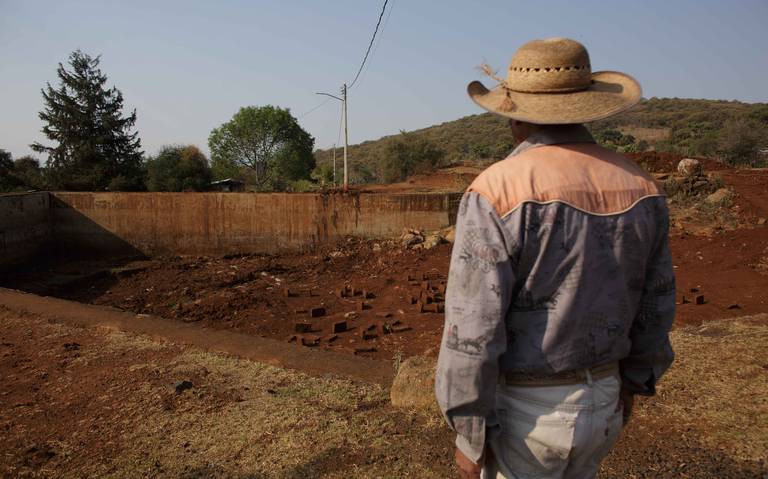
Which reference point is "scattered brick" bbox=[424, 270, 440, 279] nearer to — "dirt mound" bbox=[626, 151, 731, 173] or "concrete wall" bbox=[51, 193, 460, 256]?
"concrete wall" bbox=[51, 193, 460, 256]

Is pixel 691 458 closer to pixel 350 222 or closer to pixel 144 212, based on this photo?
pixel 350 222

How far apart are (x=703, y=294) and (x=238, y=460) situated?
7.32 metres

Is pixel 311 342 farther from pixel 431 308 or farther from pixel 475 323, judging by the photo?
pixel 475 323

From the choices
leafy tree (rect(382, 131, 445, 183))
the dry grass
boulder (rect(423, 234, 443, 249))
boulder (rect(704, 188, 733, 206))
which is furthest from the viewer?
leafy tree (rect(382, 131, 445, 183))

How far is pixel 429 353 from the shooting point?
19.7 feet

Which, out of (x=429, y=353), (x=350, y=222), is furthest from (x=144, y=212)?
(x=429, y=353)

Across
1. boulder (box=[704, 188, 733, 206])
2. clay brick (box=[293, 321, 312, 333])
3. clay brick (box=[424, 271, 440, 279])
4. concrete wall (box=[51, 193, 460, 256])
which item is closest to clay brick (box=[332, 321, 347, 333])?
clay brick (box=[293, 321, 312, 333])

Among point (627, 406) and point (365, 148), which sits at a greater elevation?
point (365, 148)

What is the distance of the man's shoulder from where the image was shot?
140 cm

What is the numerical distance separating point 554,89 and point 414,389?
2472 mm

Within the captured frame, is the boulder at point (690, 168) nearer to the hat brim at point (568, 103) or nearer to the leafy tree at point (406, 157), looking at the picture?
the hat brim at point (568, 103)

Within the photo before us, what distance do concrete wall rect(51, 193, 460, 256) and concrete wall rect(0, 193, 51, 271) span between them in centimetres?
40

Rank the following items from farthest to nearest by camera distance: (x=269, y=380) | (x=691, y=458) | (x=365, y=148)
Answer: (x=365, y=148), (x=269, y=380), (x=691, y=458)

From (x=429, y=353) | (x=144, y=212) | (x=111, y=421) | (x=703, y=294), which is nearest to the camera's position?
(x=111, y=421)
